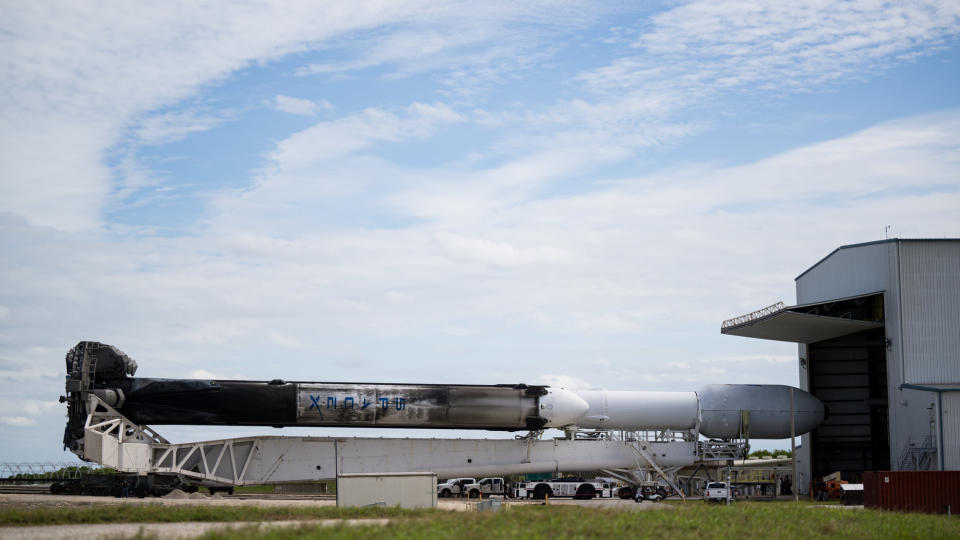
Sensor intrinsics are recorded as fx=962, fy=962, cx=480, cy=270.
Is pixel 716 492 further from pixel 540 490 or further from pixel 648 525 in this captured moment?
pixel 648 525

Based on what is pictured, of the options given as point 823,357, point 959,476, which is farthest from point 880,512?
point 823,357

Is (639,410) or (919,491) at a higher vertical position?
(639,410)

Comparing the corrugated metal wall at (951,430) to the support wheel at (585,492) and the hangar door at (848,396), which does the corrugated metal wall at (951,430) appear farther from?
the support wheel at (585,492)

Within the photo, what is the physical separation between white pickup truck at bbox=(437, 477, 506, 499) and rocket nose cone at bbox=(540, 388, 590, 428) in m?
5.62

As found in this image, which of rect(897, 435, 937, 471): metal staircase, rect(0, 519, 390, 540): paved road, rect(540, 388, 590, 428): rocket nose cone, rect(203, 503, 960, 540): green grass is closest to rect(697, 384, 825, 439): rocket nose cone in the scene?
rect(897, 435, 937, 471): metal staircase

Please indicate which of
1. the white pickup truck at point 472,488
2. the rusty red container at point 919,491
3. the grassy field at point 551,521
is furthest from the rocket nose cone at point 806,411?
the white pickup truck at point 472,488

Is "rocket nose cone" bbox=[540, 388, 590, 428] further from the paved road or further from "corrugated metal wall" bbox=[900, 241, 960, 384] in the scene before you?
the paved road

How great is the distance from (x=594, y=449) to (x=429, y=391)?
9.13 meters

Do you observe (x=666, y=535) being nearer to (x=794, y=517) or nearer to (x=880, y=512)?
(x=794, y=517)

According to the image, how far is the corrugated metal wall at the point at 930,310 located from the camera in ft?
156

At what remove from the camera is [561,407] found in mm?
47094

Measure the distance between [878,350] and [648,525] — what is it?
31.8m

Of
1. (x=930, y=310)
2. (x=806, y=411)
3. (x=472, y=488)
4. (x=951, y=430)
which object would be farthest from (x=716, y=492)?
(x=930, y=310)

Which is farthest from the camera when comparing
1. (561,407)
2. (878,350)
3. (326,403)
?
(878,350)
